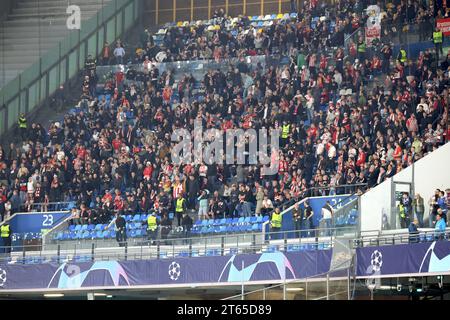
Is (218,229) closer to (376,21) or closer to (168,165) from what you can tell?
(168,165)

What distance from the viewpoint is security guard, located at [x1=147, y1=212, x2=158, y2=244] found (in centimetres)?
2412

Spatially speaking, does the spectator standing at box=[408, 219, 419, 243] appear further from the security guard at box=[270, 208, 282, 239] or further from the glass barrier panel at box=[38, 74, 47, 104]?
the glass barrier panel at box=[38, 74, 47, 104]

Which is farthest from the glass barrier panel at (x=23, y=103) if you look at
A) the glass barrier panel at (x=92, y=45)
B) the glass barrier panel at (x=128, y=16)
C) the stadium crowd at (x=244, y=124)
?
the glass barrier panel at (x=128, y=16)

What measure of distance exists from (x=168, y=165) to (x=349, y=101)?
4.42 m

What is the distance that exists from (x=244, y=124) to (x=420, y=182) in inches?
244

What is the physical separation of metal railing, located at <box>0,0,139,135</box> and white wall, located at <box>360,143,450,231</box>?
13172 millimetres

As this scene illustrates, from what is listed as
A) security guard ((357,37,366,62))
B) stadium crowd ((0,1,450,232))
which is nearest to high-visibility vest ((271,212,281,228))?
stadium crowd ((0,1,450,232))

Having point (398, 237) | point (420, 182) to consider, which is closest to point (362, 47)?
point (420, 182)

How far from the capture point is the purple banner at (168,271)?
21.6 meters

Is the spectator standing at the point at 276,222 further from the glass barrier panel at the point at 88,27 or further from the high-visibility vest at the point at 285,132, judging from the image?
the glass barrier panel at the point at 88,27

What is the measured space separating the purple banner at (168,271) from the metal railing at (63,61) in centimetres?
802

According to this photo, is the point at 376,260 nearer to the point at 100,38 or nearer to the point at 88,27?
the point at 100,38

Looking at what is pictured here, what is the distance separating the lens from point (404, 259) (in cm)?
2011
